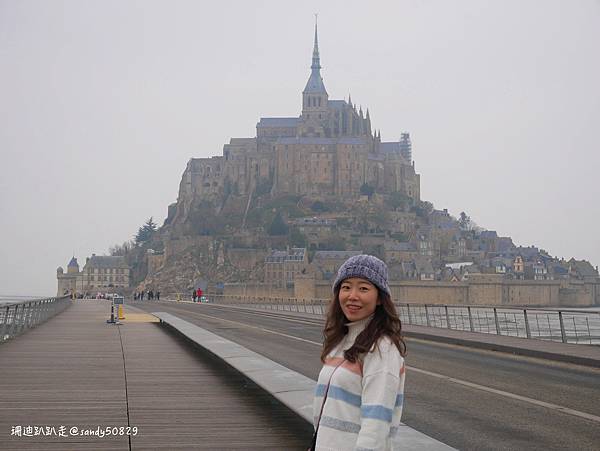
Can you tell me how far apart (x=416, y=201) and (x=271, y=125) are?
25.3 metres

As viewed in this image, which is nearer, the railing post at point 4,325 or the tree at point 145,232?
the railing post at point 4,325

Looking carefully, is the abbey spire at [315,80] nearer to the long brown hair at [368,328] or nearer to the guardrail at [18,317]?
the guardrail at [18,317]

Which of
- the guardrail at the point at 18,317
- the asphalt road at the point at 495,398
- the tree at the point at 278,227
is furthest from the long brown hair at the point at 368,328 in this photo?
the tree at the point at 278,227

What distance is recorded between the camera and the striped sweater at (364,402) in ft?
9.66

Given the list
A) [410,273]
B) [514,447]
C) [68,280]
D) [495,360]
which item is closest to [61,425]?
[514,447]

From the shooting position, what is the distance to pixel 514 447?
242 inches

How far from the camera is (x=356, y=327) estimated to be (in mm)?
3305

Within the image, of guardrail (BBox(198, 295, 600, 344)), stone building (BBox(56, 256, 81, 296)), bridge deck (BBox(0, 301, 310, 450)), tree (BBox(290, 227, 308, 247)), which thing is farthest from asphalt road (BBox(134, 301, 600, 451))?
stone building (BBox(56, 256, 81, 296))

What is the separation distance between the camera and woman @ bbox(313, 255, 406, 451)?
2973 mm

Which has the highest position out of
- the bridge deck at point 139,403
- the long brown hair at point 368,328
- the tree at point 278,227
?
the tree at point 278,227

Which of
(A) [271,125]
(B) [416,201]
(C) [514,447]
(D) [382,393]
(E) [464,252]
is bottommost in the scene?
(C) [514,447]

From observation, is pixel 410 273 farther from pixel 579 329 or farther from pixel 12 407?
pixel 12 407

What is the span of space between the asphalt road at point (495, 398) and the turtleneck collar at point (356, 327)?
315 centimetres

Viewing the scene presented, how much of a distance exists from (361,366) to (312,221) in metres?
116
